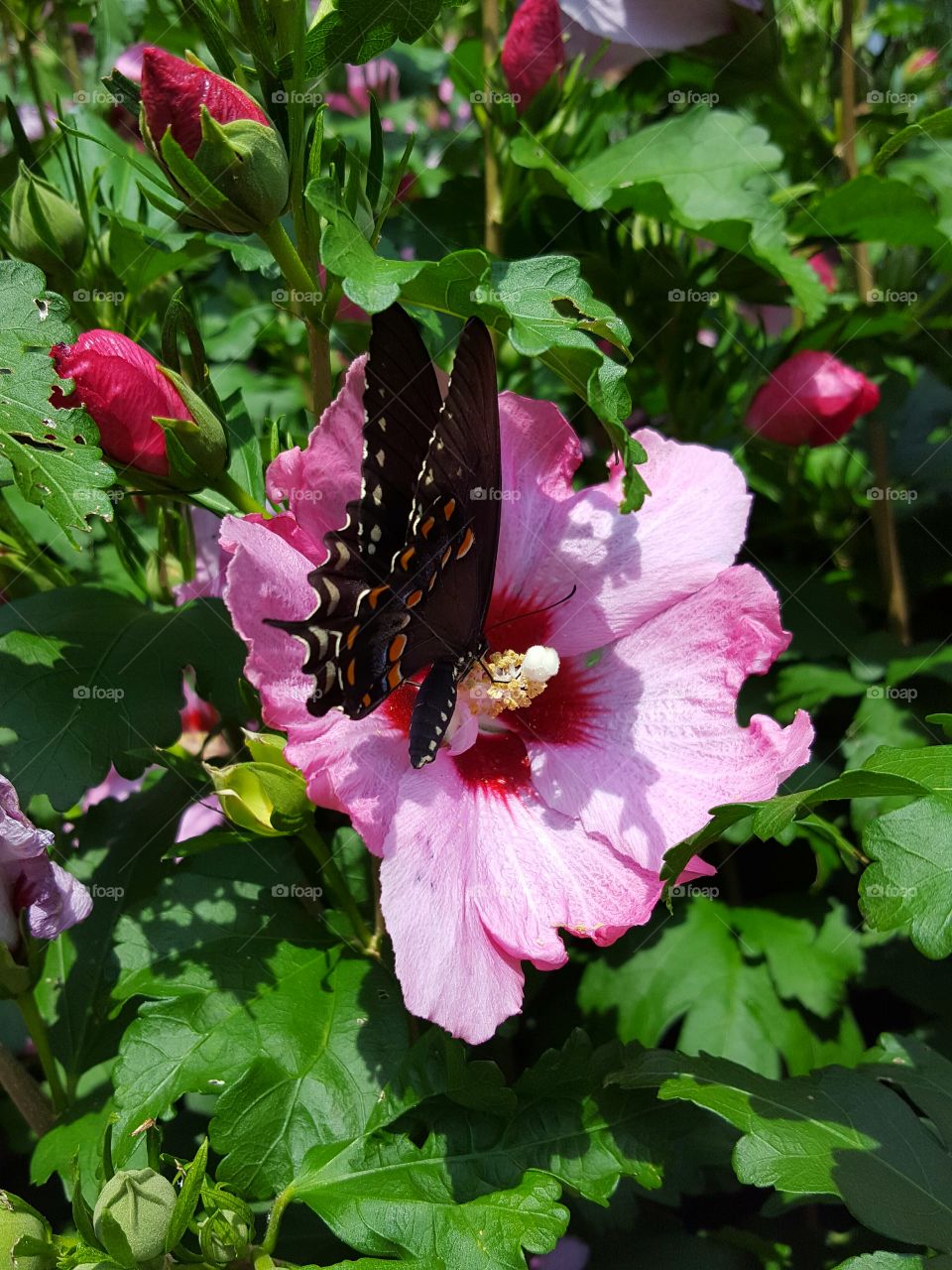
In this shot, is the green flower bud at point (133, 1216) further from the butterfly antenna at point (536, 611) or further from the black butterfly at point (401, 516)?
the butterfly antenna at point (536, 611)

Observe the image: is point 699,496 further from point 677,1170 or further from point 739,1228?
point 739,1228

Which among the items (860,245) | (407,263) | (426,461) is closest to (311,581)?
(426,461)

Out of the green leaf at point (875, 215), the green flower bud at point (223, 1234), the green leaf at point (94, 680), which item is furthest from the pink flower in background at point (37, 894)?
the green leaf at point (875, 215)

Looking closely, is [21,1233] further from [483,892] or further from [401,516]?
[401,516]
